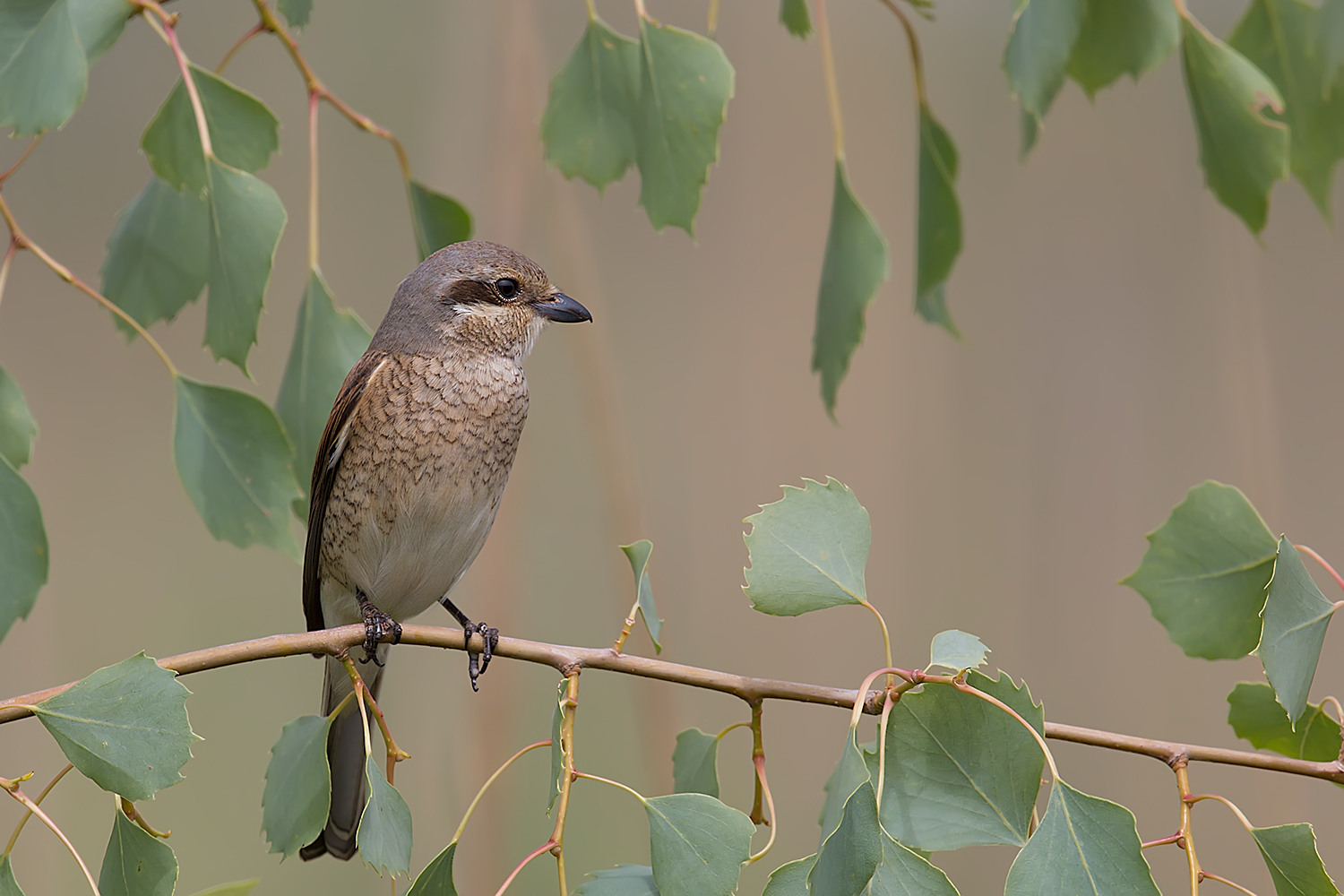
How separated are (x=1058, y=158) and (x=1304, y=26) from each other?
1915 millimetres

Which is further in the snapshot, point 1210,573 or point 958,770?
point 1210,573

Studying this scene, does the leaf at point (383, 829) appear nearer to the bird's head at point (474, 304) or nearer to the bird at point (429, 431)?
the bird at point (429, 431)

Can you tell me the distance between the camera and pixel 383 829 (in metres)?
0.85

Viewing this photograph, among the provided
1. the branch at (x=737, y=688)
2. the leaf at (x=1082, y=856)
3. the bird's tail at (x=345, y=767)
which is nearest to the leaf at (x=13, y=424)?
the branch at (x=737, y=688)

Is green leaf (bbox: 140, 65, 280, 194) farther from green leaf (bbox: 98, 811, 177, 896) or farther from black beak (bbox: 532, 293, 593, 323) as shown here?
green leaf (bbox: 98, 811, 177, 896)

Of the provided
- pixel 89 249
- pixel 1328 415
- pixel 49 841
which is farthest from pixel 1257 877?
pixel 89 249

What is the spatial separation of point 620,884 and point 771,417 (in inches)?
97.5

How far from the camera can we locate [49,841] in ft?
9.84

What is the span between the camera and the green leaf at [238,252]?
1.07m

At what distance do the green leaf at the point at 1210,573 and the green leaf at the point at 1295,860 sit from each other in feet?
0.63

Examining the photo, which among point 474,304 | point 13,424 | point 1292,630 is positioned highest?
point 474,304

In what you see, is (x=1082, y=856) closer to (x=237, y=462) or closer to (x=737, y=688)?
(x=737, y=688)

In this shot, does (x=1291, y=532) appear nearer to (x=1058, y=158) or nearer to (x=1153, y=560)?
(x=1058, y=158)

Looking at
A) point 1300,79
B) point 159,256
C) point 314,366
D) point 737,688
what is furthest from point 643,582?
point 1300,79
